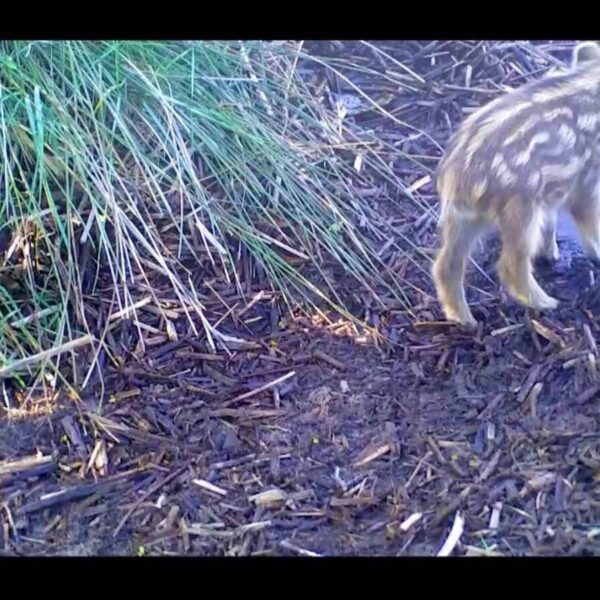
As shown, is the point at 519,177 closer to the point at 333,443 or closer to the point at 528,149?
the point at 528,149

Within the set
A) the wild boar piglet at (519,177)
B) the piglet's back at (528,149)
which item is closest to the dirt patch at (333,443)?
the wild boar piglet at (519,177)

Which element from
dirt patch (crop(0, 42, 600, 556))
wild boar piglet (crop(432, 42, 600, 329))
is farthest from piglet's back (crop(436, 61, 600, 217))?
dirt patch (crop(0, 42, 600, 556))

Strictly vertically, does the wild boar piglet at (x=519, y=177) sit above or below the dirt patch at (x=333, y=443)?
above

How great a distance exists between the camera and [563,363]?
215 centimetres

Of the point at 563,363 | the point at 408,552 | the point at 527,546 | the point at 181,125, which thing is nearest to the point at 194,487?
the point at 408,552

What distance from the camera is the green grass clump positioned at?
2.38 m

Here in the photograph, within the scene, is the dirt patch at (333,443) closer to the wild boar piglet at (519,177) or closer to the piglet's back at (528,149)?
the wild boar piglet at (519,177)

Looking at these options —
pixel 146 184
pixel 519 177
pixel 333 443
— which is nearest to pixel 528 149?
pixel 519 177

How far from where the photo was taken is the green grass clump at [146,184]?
93.5 inches

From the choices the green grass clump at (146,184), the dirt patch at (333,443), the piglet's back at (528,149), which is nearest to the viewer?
the dirt patch at (333,443)

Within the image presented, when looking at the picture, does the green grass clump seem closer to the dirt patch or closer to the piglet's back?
the dirt patch

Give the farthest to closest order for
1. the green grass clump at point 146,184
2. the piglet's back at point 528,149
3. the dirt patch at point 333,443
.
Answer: the green grass clump at point 146,184, the piglet's back at point 528,149, the dirt patch at point 333,443

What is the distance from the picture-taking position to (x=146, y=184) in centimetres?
250
